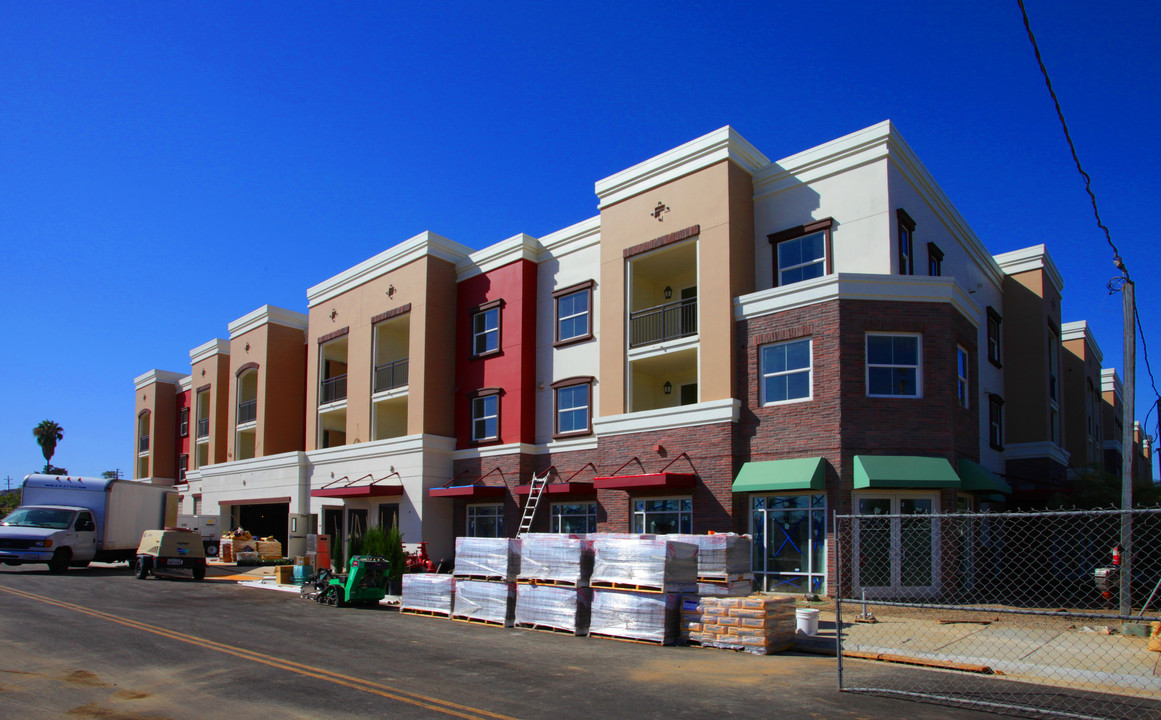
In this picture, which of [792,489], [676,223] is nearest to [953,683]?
[792,489]

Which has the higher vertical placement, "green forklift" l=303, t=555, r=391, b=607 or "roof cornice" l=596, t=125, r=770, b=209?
"roof cornice" l=596, t=125, r=770, b=209

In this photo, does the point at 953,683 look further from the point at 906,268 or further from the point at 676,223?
the point at 676,223

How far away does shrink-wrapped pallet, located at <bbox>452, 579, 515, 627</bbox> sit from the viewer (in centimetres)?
1638

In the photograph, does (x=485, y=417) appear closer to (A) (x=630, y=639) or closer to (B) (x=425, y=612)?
(B) (x=425, y=612)

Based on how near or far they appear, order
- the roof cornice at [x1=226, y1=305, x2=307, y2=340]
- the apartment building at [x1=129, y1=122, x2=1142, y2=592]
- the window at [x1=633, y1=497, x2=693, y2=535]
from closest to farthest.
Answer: the apartment building at [x1=129, y1=122, x2=1142, y2=592]
the window at [x1=633, y1=497, x2=693, y2=535]
the roof cornice at [x1=226, y1=305, x2=307, y2=340]

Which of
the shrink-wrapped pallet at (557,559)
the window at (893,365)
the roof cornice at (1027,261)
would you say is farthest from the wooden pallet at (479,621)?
the roof cornice at (1027,261)

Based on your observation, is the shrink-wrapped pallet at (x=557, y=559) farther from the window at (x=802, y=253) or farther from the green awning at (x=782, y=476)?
the window at (x=802, y=253)

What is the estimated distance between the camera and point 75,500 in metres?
28.8

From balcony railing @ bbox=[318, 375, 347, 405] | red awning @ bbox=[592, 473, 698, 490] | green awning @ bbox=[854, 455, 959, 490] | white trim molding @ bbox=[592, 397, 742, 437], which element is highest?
balcony railing @ bbox=[318, 375, 347, 405]

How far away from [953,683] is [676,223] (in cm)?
1465

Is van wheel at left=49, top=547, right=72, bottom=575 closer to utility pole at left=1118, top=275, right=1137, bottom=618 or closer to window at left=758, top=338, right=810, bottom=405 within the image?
window at left=758, top=338, right=810, bottom=405

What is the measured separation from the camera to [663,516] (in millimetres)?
22172

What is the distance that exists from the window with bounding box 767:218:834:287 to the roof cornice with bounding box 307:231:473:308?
12.5m

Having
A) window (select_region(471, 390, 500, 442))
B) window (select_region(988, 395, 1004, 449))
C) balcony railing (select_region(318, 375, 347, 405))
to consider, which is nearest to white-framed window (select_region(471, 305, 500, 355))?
window (select_region(471, 390, 500, 442))
